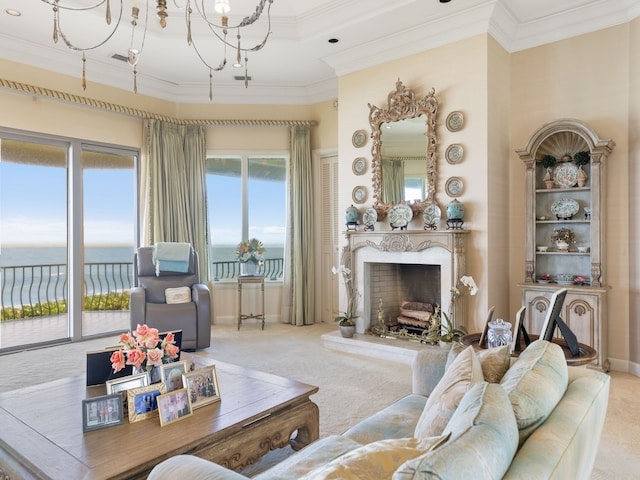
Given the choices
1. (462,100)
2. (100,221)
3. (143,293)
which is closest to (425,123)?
(462,100)

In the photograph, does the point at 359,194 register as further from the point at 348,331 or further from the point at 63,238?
the point at 63,238

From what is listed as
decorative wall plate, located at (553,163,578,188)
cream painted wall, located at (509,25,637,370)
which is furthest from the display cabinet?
cream painted wall, located at (509,25,637,370)

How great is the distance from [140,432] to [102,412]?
0.19 metres

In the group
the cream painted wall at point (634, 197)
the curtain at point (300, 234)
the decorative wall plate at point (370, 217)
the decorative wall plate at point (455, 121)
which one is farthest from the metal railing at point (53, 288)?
the cream painted wall at point (634, 197)

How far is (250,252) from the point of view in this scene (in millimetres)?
5762

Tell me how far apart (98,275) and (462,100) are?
4671 millimetres

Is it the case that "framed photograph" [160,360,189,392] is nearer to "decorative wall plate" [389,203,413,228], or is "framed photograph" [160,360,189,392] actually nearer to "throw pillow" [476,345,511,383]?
"throw pillow" [476,345,511,383]

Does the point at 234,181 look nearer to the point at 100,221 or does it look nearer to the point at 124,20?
the point at 100,221

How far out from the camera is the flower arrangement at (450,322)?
3881mm

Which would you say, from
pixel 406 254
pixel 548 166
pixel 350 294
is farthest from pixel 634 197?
pixel 350 294

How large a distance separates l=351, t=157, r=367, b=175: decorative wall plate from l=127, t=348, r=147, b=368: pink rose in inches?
132

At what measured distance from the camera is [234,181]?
6.22 meters

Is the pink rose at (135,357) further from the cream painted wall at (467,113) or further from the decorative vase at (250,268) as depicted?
the decorative vase at (250,268)

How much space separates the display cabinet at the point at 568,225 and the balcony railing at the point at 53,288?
15.7 feet
